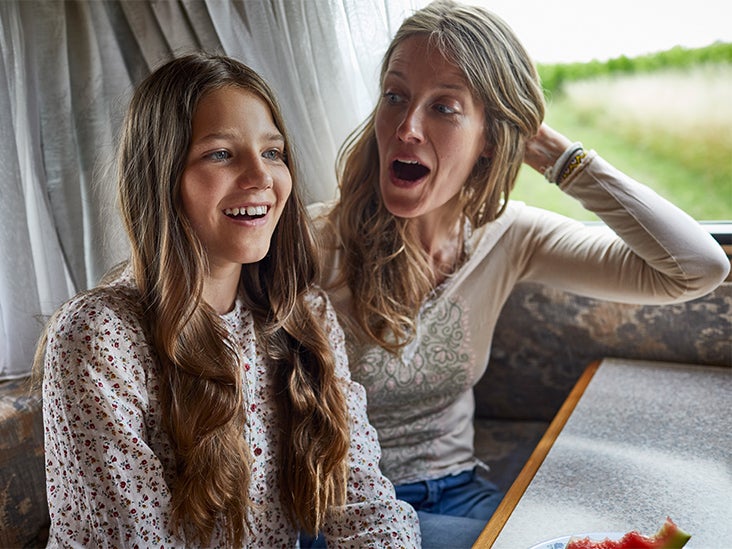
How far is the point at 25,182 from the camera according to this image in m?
1.74

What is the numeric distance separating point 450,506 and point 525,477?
0.38 meters

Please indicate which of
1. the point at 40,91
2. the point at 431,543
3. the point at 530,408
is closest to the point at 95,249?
the point at 40,91

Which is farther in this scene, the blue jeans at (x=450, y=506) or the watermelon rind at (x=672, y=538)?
the blue jeans at (x=450, y=506)

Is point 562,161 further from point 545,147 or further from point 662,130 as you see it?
point 662,130

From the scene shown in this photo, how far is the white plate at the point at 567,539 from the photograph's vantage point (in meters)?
1.13

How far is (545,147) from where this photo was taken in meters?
1.67

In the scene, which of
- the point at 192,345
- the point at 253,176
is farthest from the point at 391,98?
the point at 192,345

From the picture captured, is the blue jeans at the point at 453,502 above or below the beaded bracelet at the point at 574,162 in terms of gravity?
below

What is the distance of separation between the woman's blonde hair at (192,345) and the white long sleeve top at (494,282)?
1.20 ft

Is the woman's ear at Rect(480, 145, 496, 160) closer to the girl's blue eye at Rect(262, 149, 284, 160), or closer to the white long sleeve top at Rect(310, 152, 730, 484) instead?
the white long sleeve top at Rect(310, 152, 730, 484)

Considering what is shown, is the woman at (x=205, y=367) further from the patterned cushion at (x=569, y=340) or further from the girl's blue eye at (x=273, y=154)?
the patterned cushion at (x=569, y=340)

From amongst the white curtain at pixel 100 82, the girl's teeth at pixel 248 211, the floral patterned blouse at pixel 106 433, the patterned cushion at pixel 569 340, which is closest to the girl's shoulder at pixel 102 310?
the floral patterned blouse at pixel 106 433

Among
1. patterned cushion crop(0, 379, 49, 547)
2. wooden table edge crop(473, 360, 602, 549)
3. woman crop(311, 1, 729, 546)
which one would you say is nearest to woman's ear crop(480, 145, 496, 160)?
woman crop(311, 1, 729, 546)

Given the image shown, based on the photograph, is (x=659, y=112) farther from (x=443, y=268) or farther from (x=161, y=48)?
(x=161, y=48)
